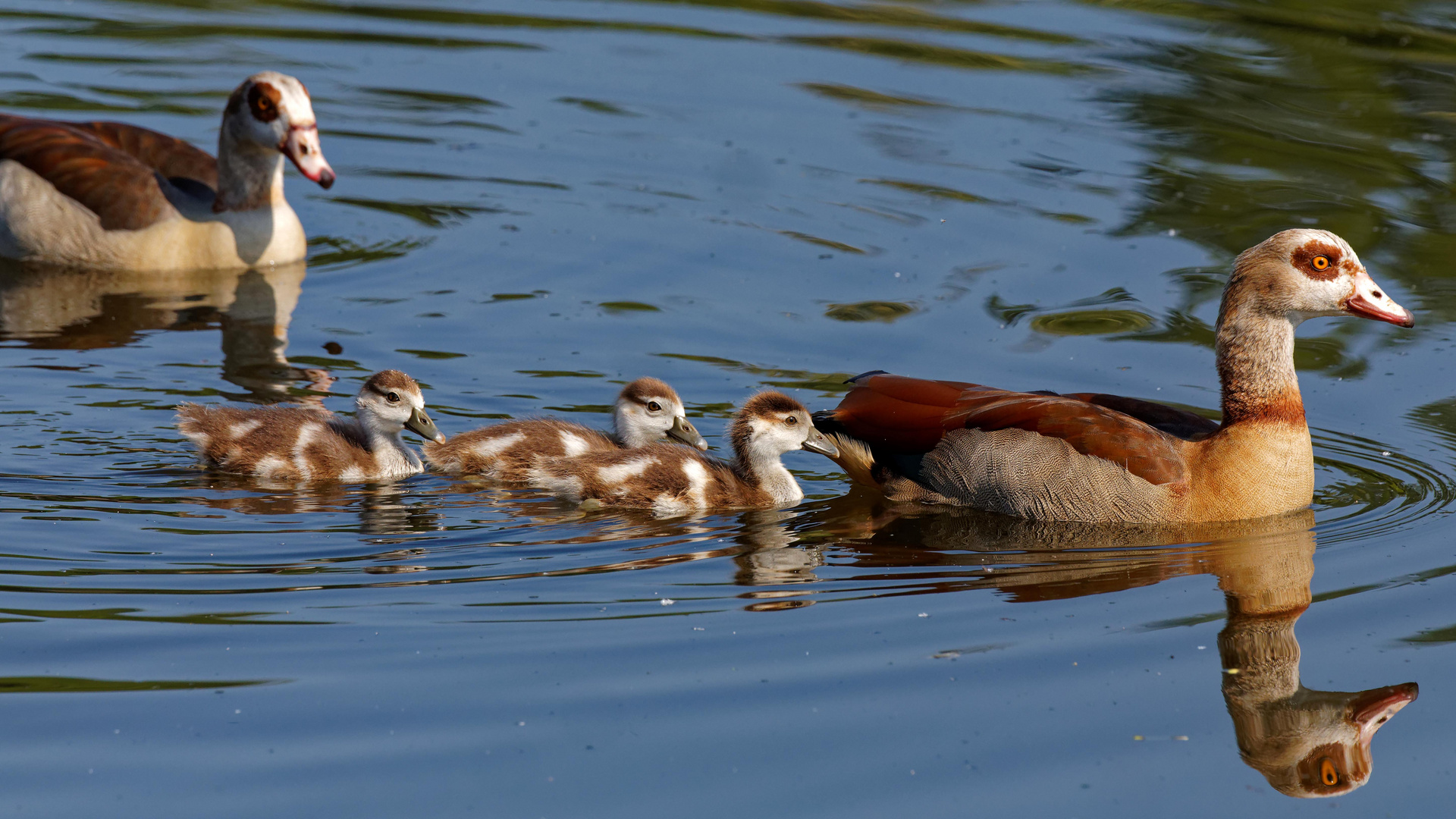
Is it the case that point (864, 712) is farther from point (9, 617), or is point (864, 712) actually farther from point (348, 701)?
point (9, 617)

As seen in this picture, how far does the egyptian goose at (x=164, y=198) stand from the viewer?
40.4ft

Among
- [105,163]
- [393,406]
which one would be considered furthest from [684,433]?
[105,163]

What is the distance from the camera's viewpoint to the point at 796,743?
5988 millimetres

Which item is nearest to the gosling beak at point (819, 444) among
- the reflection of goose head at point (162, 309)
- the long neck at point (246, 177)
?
the reflection of goose head at point (162, 309)

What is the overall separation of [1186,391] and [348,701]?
568 cm

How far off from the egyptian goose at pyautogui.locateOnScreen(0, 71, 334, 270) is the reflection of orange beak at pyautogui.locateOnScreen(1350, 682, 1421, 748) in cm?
814

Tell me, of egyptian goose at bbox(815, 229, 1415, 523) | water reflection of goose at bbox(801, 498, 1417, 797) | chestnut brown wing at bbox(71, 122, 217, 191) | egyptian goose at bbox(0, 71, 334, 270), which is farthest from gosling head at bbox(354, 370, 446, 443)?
chestnut brown wing at bbox(71, 122, 217, 191)

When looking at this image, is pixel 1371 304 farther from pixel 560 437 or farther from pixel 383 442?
pixel 383 442

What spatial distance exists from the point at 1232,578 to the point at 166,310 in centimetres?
716

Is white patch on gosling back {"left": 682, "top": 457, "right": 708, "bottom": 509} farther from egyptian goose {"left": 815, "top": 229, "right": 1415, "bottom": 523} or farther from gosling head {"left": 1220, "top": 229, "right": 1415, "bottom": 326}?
gosling head {"left": 1220, "top": 229, "right": 1415, "bottom": 326}

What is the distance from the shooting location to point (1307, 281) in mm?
8273

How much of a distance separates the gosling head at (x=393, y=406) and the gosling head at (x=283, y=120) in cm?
393

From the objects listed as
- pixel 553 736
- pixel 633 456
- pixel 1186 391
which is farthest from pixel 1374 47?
pixel 553 736

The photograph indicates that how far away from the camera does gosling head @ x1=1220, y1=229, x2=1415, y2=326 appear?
8281 mm
